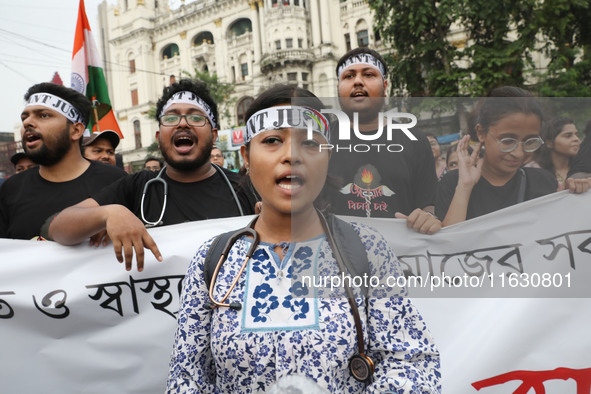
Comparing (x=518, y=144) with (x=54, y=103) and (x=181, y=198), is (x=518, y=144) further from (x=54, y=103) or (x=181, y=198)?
(x=54, y=103)

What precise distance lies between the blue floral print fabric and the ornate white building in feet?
100

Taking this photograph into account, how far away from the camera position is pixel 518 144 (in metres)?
1.64

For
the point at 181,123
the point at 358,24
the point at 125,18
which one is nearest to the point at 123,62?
the point at 125,18

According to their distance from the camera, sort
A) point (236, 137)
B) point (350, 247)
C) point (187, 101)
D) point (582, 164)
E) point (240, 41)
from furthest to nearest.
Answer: point (240, 41) < point (236, 137) < point (187, 101) < point (582, 164) < point (350, 247)

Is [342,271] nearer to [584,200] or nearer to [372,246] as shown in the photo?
[372,246]

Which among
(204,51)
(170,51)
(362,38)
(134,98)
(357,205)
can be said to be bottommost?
(357,205)

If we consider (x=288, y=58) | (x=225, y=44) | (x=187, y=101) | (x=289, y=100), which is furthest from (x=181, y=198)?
(x=225, y=44)

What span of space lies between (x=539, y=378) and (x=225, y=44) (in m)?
44.0

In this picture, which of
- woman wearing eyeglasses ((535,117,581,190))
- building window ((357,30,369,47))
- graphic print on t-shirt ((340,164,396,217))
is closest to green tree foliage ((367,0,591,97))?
woman wearing eyeglasses ((535,117,581,190))

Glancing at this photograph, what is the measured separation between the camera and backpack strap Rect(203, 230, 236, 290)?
1600mm

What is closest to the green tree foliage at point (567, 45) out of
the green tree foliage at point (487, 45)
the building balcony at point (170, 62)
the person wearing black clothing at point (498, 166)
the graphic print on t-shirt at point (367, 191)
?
the green tree foliage at point (487, 45)

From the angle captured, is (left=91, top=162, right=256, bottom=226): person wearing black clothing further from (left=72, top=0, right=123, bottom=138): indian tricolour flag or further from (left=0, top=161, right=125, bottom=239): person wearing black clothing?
(left=72, top=0, right=123, bottom=138): indian tricolour flag

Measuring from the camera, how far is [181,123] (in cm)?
301

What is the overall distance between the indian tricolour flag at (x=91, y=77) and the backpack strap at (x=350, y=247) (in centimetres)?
497
